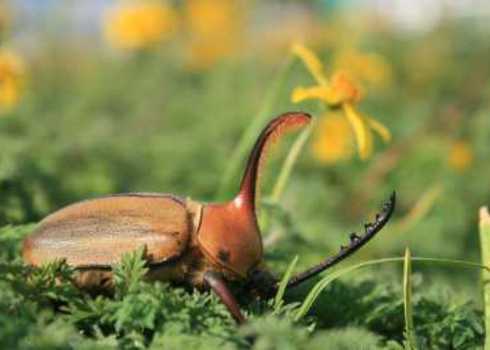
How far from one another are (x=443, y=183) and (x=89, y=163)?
1464 mm

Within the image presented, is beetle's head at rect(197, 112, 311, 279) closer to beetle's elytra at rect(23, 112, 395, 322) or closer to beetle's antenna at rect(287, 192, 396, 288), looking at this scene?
beetle's elytra at rect(23, 112, 395, 322)

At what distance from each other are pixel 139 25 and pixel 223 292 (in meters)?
5.25

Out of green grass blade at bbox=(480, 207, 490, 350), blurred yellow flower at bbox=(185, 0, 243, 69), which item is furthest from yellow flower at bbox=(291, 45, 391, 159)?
blurred yellow flower at bbox=(185, 0, 243, 69)

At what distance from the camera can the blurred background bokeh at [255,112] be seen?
126 inches

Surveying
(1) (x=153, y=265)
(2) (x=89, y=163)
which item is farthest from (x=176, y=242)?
(2) (x=89, y=163)

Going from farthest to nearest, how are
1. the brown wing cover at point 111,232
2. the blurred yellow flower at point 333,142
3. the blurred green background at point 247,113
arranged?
the blurred yellow flower at point 333,142, the blurred green background at point 247,113, the brown wing cover at point 111,232

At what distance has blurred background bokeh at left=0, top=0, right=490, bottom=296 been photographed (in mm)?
3197

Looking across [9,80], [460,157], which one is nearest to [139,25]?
[460,157]

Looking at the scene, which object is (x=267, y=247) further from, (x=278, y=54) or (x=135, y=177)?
(x=278, y=54)

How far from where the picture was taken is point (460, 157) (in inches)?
164

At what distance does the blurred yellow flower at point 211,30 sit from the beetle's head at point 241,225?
5650 mm

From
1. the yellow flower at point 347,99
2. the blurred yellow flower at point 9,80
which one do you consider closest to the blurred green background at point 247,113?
the blurred yellow flower at point 9,80

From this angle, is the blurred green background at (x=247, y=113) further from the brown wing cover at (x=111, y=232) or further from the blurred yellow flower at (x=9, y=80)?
the brown wing cover at (x=111, y=232)

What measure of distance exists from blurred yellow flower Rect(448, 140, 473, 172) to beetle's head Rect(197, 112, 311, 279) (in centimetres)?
243
